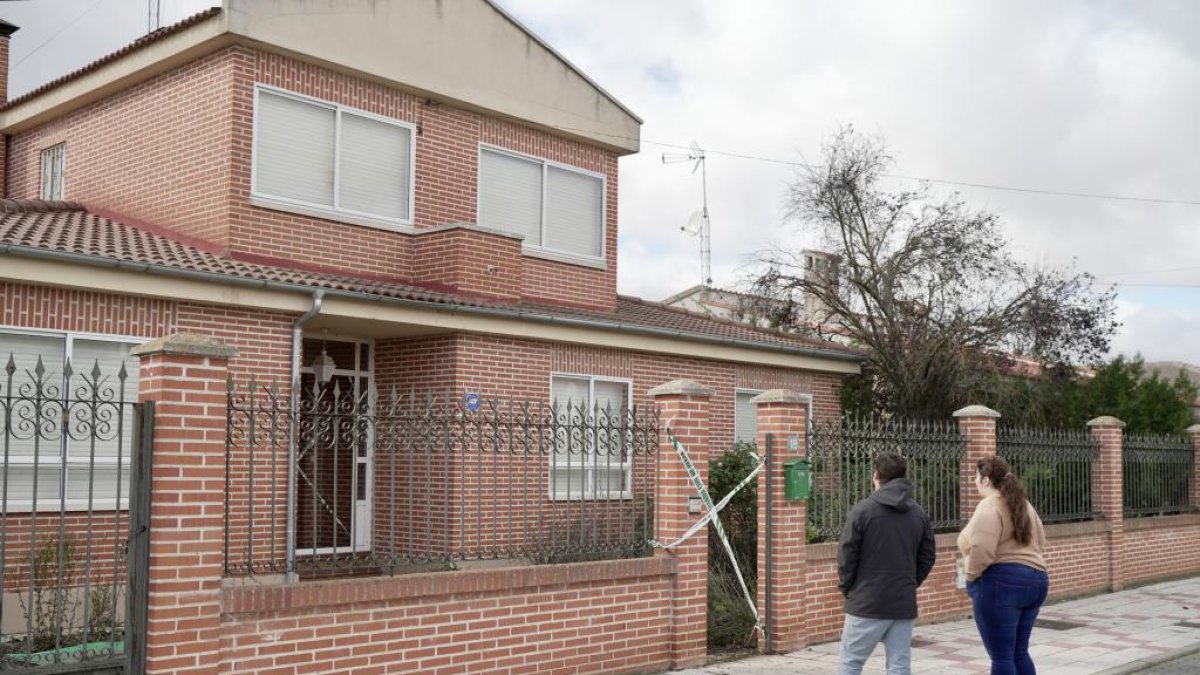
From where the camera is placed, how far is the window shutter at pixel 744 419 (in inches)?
675

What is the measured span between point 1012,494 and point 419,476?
7.79 metres

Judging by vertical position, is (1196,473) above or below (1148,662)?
above

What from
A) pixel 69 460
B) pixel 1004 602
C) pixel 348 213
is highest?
pixel 348 213

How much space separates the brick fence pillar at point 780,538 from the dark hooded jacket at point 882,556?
3.24 m

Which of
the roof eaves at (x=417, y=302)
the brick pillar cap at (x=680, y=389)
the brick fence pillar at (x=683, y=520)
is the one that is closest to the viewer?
the brick fence pillar at (x=683, y=520)

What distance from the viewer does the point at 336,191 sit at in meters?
14.1

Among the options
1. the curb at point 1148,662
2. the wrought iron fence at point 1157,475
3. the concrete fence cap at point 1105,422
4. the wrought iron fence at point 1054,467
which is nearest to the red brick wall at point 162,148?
the wrought iron fence at point 1054,467

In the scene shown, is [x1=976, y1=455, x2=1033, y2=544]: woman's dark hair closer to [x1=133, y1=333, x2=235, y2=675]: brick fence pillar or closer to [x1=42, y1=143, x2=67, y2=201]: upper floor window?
[x1=133, y1=333, x2=235, y2=675]: brick fence pillar

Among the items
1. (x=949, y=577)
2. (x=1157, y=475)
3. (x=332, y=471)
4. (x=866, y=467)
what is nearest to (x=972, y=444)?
(x=949, y=577)

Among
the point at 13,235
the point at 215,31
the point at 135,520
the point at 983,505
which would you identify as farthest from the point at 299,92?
the point at 983,505

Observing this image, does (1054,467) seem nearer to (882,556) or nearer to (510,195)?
(510,195)

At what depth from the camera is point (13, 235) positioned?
1085 centimetres

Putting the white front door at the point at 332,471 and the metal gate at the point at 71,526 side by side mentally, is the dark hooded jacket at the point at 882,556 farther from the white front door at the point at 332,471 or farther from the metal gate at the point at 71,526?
the white front door at the point at 332,471

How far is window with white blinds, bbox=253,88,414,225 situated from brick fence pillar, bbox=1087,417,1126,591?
9.42m
